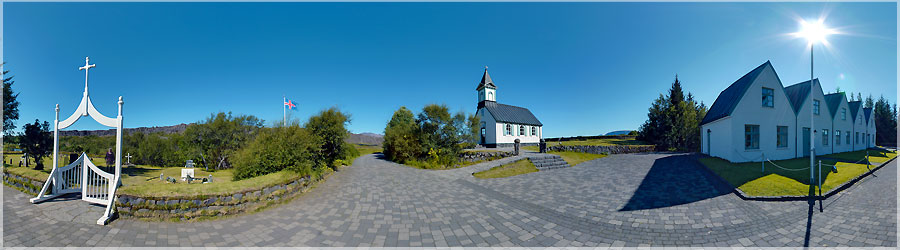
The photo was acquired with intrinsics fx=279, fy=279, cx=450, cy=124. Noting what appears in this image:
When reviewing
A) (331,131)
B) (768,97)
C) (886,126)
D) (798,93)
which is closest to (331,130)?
(331,131)

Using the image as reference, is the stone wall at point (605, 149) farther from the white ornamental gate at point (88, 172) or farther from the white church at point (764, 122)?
the white ornamental gate at point (88, 172)

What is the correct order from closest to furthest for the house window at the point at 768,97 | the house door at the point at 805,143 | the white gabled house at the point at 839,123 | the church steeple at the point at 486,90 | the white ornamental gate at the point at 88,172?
the white ornamental gate at the point at 88,172 < the house window at the point at 768,97 < the house door at the point at 805,143 < the white gabled house at the point at 839,123 < the church steeple at the point at 486,90

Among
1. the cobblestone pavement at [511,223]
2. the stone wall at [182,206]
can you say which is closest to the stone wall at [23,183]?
the cobblestone pavement at [511,223]

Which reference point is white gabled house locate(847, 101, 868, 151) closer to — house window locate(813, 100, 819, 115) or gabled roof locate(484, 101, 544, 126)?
house window locate(813, 100, 819, 115)

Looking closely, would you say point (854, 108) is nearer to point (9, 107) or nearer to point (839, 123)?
point (839, 123)

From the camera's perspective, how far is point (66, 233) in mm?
4570

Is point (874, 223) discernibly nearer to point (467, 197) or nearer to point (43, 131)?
point (467, 197)

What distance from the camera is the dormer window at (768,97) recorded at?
14.3 m

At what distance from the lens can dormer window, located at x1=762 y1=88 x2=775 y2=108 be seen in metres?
14.3

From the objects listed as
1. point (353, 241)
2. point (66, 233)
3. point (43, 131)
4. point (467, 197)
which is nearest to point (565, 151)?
point (467, 197)

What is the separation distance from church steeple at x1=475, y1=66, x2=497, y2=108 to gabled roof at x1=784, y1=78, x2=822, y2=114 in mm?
20215

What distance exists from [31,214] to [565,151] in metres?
22.8

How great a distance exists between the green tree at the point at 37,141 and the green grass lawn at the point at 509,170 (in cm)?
1962

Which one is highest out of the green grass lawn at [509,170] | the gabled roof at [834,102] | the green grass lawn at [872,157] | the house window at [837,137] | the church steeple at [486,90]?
the church steeple at [486,90]
